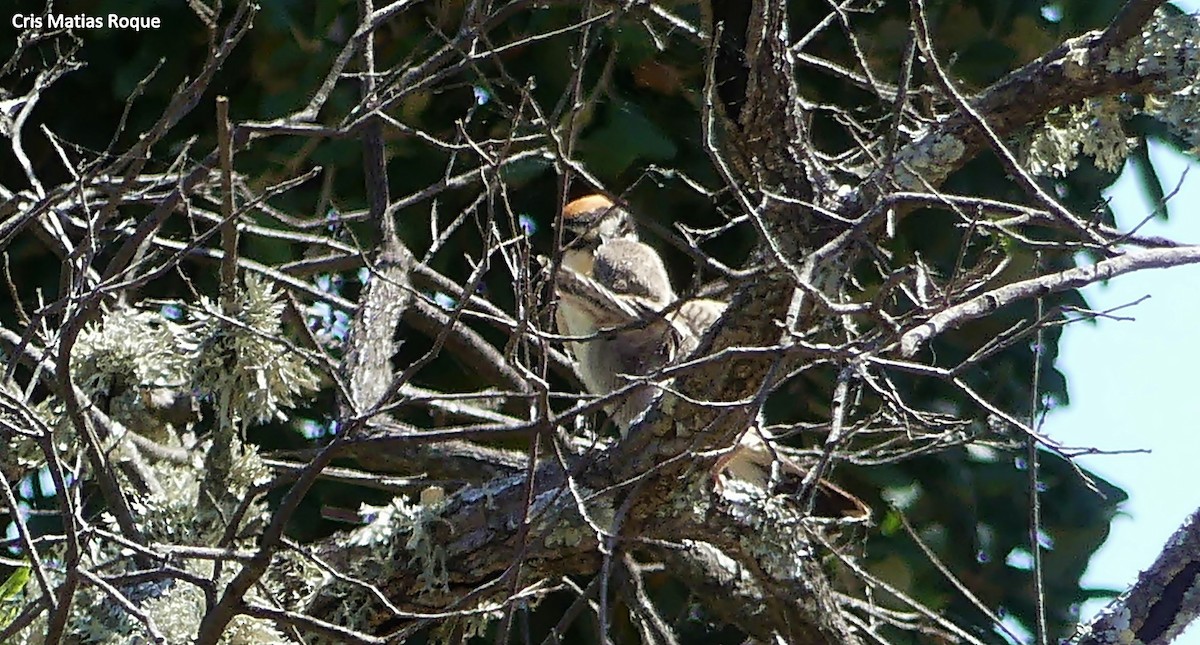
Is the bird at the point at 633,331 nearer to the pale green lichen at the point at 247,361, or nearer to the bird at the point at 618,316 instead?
the bird at the point at 618,316

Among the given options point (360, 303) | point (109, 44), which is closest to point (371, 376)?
point (360, 303)

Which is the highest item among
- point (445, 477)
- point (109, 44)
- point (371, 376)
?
point (109, 44)

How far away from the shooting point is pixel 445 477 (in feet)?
11.9

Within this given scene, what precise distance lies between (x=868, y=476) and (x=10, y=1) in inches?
118

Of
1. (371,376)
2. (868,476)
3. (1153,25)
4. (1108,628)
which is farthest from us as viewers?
(868,476)

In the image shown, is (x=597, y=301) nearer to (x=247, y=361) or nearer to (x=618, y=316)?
(x=618, y=316)

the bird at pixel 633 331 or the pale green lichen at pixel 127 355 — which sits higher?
the pale green lichen at pixel 127 355

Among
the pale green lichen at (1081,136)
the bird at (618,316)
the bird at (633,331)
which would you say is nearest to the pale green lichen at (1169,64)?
the pale green lichen at (1081,136)

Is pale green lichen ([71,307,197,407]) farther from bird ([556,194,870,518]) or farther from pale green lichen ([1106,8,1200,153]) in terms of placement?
pale green lichen ([1106,8,1200,153])

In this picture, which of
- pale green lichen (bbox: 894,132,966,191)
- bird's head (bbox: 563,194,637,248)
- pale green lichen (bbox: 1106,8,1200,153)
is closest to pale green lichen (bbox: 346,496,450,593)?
pale green lichen (bbox: 894,132,966,191)

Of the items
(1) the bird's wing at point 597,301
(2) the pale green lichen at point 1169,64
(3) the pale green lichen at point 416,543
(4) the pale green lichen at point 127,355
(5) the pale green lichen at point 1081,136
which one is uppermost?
(2) the pale green lichen at point 1169,64

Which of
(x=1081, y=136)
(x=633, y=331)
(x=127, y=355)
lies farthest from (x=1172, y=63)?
(x=127, y=355)

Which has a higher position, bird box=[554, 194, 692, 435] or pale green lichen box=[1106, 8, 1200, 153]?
pale green lichen box=[1106, 8, 1200, 153]

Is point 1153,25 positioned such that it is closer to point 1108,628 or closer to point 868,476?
point 1108,628
